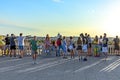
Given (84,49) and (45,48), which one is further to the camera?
(45,48)

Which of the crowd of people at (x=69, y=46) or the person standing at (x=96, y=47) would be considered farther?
the person standing at (x=96, y=47)

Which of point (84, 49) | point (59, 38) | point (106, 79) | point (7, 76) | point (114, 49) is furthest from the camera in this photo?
point (114, 49)

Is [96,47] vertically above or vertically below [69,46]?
below

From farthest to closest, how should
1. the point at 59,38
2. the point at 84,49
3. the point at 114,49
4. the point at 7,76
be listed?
the point at 114,49, the point at 59,38, the point at 84,49, the point at 7,76

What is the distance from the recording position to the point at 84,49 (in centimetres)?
2445

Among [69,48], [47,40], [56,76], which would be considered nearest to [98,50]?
[69,48]

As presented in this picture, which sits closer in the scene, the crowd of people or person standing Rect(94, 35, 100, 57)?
the crowd of people

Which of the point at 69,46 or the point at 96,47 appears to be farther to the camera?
the point at 96,47

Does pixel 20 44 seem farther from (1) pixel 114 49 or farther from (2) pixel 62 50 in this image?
(1) pixel 114 49

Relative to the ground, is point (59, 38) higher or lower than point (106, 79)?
higher

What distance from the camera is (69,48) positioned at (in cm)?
2597

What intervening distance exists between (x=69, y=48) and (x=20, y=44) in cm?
385

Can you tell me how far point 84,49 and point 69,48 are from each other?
6.09ft

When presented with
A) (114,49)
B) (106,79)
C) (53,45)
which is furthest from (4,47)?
(106,79)
